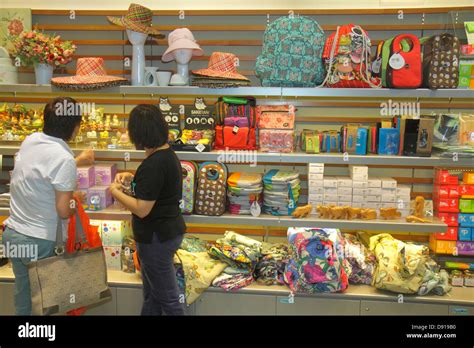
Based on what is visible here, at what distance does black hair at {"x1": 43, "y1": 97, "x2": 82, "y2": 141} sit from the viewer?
3.06 m

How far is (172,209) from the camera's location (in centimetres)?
325

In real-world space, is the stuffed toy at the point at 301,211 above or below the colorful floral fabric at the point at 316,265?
above

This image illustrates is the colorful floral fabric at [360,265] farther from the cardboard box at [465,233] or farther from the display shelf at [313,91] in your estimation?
the display shelf at [313,91]

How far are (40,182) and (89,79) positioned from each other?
1352 mm

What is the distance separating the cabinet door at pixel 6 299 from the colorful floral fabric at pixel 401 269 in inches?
123

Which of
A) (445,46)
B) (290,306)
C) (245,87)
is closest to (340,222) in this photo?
(290,306)

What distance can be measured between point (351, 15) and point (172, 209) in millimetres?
2672

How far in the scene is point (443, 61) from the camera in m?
3.68

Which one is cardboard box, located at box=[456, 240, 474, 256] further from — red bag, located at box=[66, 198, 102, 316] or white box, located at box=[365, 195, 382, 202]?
red bag, located at box=[66, 198, 102, 316]

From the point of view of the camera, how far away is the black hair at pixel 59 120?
10.0 feet

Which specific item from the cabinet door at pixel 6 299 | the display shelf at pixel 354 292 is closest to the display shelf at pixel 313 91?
the display shelf at pixel 354 292

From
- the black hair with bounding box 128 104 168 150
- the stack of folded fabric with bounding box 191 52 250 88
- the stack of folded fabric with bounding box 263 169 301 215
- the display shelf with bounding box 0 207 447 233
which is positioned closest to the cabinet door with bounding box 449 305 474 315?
the display shelf with bounding box 0 207 447 233
